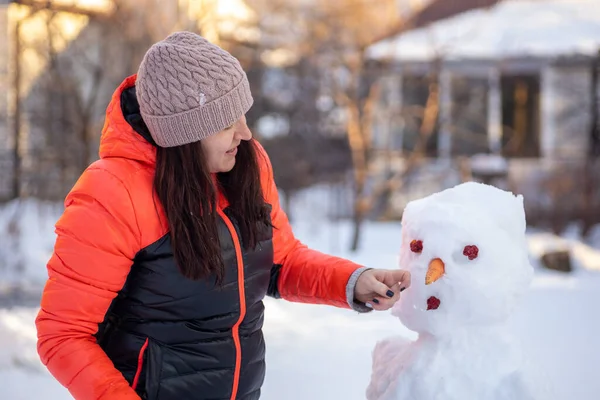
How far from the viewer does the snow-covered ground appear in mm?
4340

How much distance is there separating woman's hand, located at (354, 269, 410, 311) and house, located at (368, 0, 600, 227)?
838 centimetres

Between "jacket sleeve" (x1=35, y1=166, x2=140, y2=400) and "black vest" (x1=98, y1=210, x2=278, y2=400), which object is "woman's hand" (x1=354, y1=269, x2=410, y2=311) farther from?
"jacket sleeve" (x1=35, y1=166, x2=140, y2=400)

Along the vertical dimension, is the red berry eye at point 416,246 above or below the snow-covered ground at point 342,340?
above

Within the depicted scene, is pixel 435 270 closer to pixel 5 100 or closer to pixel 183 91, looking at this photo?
pixel 183 91

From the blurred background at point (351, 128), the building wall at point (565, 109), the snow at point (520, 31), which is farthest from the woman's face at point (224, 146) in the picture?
the building wall at point (565, 109)

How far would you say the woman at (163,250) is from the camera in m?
1.70

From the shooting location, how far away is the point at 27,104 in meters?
11.9

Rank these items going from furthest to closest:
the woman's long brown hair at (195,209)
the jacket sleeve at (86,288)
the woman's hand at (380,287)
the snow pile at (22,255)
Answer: the snow pile at (22,255)
the woman's hand at (380,287)
the woman's long brown hair at (195,209)
the jacket sleeve at (86,288)

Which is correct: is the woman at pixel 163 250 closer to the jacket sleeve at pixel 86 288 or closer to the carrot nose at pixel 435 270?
the jacket sleeve at pixel 86 288

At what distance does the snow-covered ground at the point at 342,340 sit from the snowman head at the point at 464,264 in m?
0.29

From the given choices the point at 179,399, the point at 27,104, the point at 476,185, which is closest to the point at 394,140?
the point at 27,104

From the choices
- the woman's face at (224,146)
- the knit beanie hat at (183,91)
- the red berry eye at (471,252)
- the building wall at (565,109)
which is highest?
the knit beanie hat at (183,91)

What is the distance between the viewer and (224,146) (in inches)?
75.2

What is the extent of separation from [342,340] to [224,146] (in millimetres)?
3764
